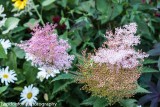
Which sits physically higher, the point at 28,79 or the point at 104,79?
the point at 28,79

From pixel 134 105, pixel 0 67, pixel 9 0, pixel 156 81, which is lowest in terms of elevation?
pixel 134 105

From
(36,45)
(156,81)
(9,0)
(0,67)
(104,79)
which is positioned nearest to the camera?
(104,79)

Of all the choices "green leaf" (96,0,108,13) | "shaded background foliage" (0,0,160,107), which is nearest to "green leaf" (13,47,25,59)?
"shaded background foliage" (0,0,160,107)

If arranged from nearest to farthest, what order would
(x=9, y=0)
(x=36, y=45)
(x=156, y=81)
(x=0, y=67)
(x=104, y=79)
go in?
(x=104, y=79)
(x=36, y=45)
(x=156, y=81)
(x=0, y=67)
(x=9, y=0)

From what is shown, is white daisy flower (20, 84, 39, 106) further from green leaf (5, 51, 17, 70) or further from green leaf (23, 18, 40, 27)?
green leaf (23, 18, 40, 27)

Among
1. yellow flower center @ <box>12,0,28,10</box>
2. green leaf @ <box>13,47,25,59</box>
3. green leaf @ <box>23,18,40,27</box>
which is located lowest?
green leaf @ <box>13,47,25,59</box>

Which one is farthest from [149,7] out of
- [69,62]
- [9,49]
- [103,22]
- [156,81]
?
[9,49]

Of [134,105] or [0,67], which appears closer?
[134,105]

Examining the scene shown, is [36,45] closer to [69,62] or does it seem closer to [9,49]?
[69,62]
